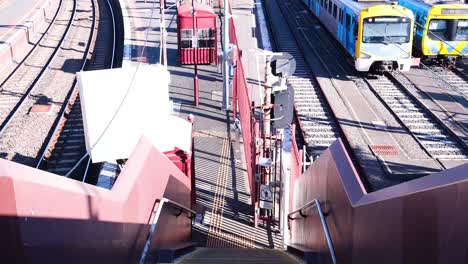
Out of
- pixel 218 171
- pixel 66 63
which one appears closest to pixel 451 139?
pixel 218 171

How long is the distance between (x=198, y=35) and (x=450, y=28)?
353 inches

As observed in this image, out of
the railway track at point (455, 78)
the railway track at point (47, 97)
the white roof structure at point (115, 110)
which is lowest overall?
the railway track at point (455, 78)

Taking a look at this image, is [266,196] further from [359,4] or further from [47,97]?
[359,4]

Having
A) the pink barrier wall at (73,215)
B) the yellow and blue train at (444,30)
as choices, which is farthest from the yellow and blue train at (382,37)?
the pink barrier wall at (73,215)

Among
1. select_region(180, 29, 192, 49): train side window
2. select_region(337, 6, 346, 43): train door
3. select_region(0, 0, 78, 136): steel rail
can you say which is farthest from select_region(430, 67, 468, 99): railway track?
select_region(0, 0, 78, 136): steel rail

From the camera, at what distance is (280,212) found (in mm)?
10984

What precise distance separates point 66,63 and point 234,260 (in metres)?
17.4

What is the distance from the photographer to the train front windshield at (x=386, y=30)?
20797 mm

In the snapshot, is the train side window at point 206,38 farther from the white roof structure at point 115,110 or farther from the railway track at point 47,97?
the white roof structure at point 115,110

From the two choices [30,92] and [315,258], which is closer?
[315,258]

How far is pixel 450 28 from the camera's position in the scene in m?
22.1

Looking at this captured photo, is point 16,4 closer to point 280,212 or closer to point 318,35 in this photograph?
point 318,35

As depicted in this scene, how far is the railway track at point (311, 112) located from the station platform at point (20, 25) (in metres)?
10.0

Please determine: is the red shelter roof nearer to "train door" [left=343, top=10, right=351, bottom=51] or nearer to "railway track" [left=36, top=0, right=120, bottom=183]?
"railway track" [left=36, top=0, right=120, bottom=183]
